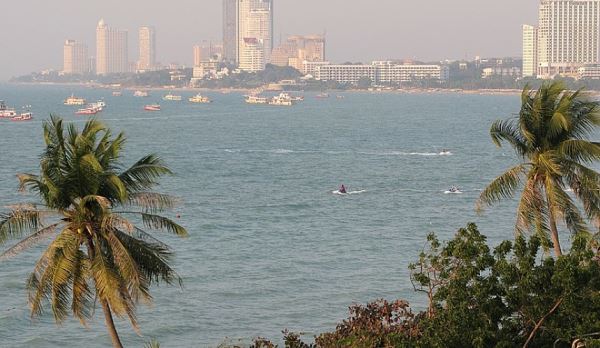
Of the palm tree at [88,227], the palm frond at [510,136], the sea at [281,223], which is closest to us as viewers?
the palm tree at [88,227]

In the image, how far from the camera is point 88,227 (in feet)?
49.9

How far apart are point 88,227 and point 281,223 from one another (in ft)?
112

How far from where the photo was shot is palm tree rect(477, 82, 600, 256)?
59.0ft

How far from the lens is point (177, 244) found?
4291cm

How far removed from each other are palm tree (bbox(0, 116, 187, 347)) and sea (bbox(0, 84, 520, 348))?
565 cm

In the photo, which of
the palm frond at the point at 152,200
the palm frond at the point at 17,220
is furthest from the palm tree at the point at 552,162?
the palm frond at the point at 17,220

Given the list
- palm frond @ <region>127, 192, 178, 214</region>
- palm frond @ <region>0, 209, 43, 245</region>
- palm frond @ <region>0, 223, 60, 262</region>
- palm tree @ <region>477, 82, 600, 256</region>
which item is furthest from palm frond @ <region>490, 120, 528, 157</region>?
palm frond @ <region>0, 209, 43, 245</region>

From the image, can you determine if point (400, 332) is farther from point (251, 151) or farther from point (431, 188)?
point (251, 151)

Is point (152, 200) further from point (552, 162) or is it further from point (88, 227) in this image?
point (552, 162)

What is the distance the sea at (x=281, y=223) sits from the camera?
31070 millimetres

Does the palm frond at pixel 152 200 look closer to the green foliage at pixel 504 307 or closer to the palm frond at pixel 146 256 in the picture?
the palm frond at pixel 146 256

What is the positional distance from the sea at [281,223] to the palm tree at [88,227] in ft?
18.5

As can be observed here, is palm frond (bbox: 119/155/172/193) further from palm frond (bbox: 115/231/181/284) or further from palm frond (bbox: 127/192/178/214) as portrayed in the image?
palm frond (bbox: 115/231/181/284)

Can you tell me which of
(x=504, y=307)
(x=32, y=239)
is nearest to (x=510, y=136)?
(x=504, y=307)
